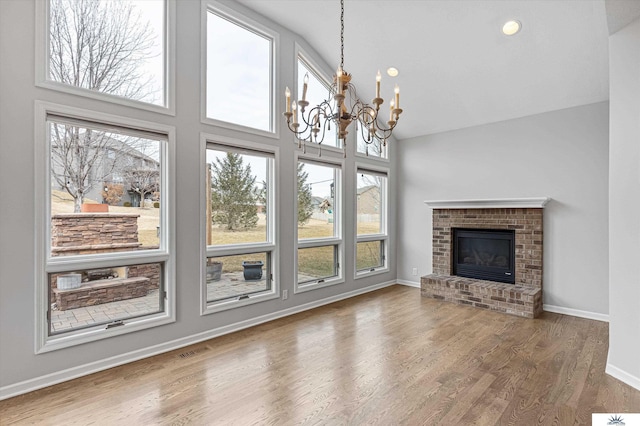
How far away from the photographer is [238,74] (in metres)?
4.10

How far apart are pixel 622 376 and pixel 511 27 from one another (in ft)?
11.8

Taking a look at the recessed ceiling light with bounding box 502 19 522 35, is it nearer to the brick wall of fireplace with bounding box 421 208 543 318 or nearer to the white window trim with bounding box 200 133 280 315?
the brick wall of fireplace with bounding box 421 208 543 318

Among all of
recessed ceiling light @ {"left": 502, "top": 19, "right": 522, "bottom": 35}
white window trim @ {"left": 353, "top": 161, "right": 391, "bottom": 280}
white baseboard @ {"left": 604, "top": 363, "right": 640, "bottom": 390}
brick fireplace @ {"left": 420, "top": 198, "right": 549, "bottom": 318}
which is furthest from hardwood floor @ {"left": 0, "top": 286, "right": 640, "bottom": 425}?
recessed ceiling light @ {"left": 502, "top": 19, "right": 522, "bottom": 35}

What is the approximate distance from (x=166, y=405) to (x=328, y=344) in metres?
1.65

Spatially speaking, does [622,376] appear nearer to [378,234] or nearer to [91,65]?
[378,234]

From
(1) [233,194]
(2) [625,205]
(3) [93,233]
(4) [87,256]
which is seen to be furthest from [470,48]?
(4) [87,256]

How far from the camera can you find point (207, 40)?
12.4 ft

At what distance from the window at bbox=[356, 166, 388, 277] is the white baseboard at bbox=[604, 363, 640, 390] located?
3392 millimetres

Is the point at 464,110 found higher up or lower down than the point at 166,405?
higher up

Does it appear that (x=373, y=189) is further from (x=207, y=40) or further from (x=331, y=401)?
(x=331, y=401)

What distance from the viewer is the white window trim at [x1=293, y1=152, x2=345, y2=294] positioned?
465 cm

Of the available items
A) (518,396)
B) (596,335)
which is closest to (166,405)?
(518,396)

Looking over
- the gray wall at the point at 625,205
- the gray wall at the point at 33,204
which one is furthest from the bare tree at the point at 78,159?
the gray wall at the point at 625,205

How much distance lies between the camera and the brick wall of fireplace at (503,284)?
457 centimetres
